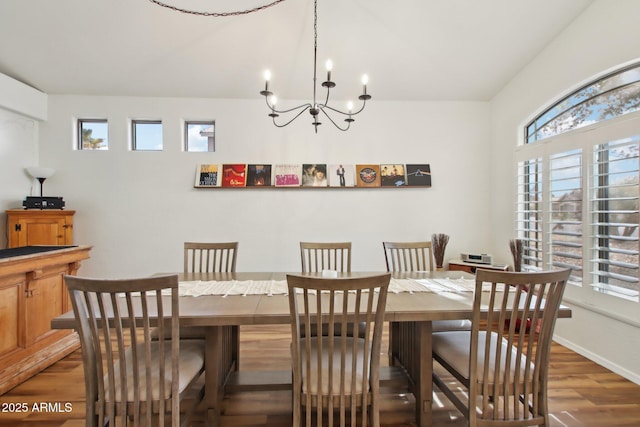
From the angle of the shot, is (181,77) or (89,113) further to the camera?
(89,113)

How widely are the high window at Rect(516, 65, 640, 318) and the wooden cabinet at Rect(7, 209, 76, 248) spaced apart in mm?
Result: 5191

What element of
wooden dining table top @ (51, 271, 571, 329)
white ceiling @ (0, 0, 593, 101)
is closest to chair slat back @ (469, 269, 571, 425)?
wooden dining table top @ (51, 271, 571, 329)

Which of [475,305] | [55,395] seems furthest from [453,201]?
[55,395]

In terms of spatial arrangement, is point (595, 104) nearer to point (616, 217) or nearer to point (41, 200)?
point (616, 217)

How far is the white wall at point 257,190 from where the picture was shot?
11.7ft

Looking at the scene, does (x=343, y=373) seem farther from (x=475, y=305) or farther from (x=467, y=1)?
(x=467, y=1)

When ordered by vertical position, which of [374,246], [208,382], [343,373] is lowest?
[208,382]

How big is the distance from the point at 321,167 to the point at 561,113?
2597mm

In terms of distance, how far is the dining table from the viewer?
143cm

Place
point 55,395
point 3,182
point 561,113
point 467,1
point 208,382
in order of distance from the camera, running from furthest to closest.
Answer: point 3,182
point 561,113
point 467,1
point 55,395
point 208,382

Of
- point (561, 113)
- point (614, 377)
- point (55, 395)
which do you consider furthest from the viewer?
point (561, 113)

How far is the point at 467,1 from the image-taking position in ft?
8.21

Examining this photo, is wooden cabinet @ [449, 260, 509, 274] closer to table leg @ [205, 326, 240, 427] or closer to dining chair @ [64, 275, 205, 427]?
table leg @ [205, 326, 240, 427]

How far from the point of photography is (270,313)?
1.44 metres
